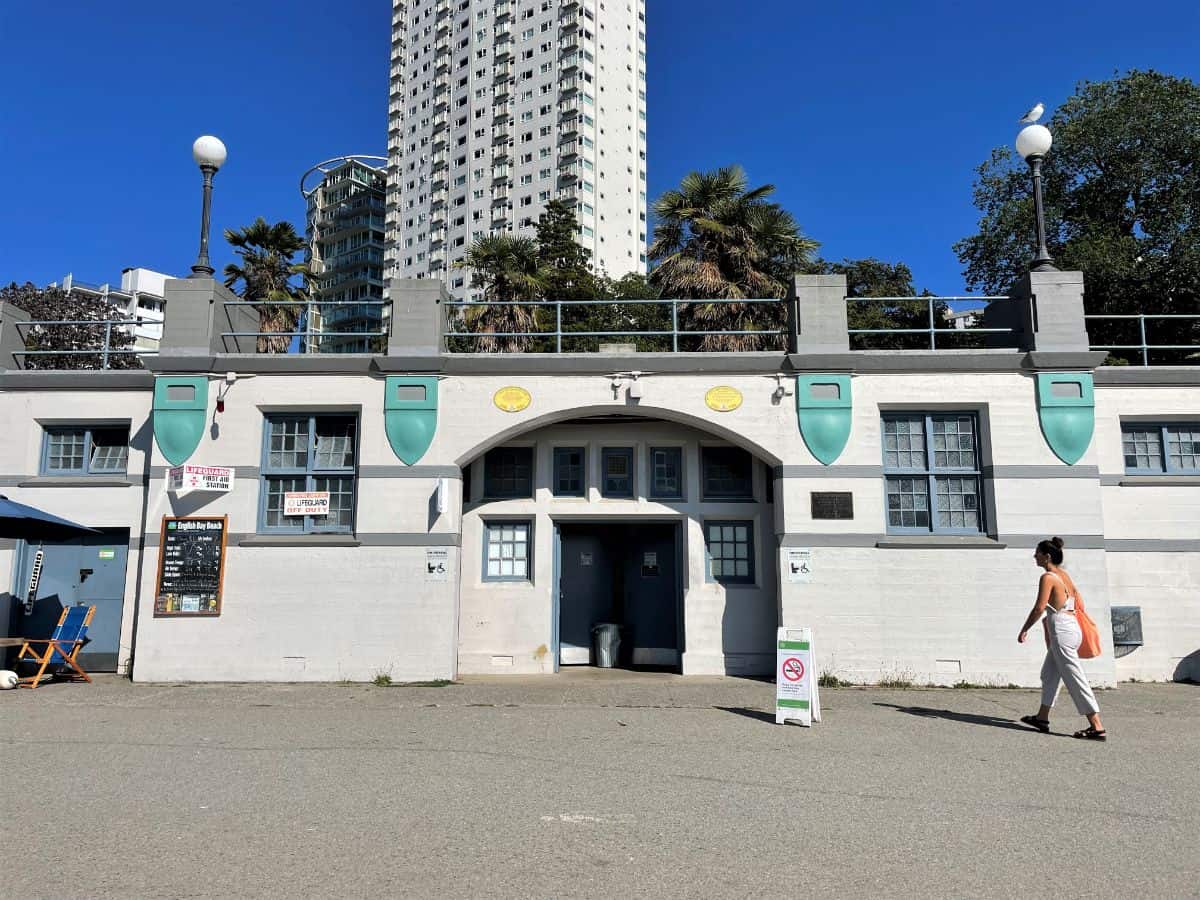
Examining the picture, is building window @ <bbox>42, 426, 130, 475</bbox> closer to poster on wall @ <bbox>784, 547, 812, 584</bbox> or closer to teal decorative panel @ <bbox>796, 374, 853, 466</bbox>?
poster on wall @ <bbox>784, 547, 812, 584</bbox>

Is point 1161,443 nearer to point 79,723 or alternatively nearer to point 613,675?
point 613,675

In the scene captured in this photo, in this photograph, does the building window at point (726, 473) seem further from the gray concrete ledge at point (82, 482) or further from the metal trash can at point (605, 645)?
the gray concrete ledge at point (82, 482)

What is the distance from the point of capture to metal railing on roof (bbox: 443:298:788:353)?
13.8m

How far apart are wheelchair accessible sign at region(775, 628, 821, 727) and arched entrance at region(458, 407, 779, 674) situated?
11.8ft

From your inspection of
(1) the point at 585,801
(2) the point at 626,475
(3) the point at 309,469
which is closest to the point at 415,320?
(3) the point at 309,469

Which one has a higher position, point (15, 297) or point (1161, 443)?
point (15, 297)

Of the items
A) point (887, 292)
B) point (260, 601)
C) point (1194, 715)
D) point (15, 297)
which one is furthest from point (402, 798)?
A: point (887, 292)

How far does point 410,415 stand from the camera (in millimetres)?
12406

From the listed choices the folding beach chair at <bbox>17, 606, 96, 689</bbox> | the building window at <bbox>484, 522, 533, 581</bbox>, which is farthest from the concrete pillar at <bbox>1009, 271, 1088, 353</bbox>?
the folding beach chair at <bbox>17, 606, 96, 689</bbox>

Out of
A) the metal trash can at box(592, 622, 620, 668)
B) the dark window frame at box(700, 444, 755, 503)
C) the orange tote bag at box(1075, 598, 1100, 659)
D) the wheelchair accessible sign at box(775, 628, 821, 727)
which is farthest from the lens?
the metal trash can at box(592, 622, 620, 668)

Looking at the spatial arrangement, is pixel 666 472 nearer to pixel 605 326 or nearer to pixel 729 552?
pixel 729 552

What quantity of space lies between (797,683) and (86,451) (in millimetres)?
10826

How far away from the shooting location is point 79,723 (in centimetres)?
898

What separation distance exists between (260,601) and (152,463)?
8.35 ft
